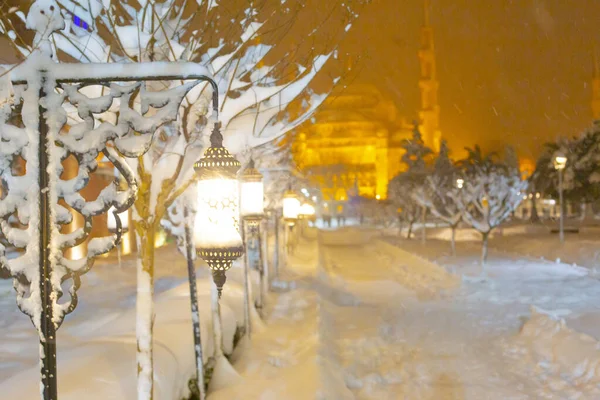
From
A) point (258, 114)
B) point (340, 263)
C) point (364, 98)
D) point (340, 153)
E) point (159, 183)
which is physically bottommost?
point (340, 263)

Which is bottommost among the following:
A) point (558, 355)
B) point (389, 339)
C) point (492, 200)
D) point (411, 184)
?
point (389, 339)

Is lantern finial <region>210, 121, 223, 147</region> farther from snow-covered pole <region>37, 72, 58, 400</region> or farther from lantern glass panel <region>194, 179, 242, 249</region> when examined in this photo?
snow-covered pole <region>37, 72, 58, 400</region>

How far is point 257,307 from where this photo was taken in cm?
1523

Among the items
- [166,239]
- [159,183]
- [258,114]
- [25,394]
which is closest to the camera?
[25,394]

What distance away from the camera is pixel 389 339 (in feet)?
41.5

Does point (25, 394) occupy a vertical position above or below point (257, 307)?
above

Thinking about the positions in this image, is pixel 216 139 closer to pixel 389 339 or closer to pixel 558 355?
pixel 558 355

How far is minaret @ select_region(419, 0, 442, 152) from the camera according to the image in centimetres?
12081

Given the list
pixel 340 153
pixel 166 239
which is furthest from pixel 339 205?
pixel 166 239

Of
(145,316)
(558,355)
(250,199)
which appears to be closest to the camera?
(145,316)

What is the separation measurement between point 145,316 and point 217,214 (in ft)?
6.84

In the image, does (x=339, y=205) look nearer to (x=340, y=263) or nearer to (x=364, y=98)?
(x=364, y=98)

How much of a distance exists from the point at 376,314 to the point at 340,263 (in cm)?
1546

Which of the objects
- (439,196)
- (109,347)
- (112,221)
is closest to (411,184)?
(439,196)
